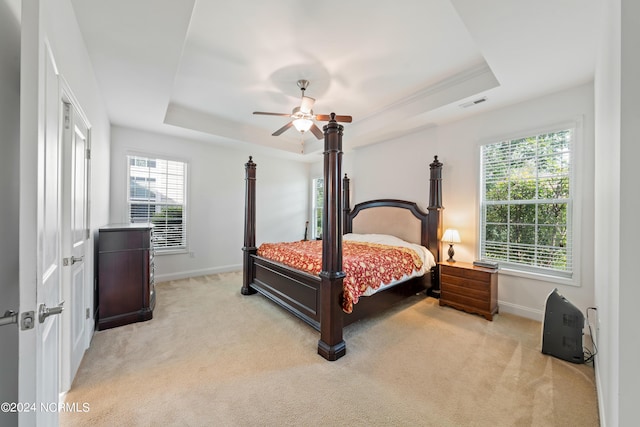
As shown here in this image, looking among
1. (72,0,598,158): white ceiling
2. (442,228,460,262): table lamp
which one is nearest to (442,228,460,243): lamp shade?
(442,228,460,262): table lamp

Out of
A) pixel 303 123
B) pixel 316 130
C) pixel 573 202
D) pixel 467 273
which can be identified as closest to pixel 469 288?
pixel 467 273

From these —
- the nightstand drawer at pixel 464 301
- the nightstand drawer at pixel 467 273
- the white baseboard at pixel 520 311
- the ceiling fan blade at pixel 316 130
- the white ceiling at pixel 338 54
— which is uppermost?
the white ceiling at pixel 338 54

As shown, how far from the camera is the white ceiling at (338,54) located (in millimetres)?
1958

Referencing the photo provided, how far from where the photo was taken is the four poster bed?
2357 millimetres

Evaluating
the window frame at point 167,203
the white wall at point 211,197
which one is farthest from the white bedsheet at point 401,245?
the window frame at point 167,203

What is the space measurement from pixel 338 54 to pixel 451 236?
278cm

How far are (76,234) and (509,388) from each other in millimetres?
3605

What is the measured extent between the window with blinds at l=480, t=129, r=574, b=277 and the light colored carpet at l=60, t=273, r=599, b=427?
A: 33.9 inches

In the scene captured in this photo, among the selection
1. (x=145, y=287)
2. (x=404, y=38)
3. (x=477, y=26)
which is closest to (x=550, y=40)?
(x=477, y=26)

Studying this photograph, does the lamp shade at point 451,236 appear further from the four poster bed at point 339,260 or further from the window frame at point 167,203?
the window frame at point 167,203

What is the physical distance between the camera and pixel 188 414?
5.40 ft

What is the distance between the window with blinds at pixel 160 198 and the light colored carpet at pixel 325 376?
2.11 m

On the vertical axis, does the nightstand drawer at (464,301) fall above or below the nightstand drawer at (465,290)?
below

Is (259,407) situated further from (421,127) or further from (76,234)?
(421,127)
